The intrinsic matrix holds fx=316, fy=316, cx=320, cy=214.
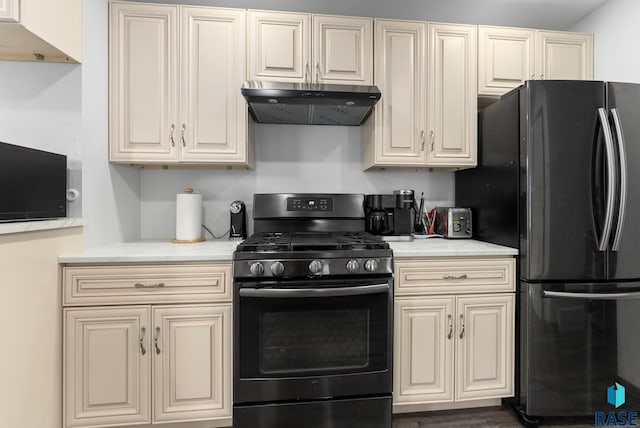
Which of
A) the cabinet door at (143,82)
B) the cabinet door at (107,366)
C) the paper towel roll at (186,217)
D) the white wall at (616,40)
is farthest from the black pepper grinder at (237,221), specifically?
the white wall at (616,40)

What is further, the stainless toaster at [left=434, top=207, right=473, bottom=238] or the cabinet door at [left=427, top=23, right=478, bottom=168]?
the stainless toaster at [left=434, top=207, right=473, bottom=238]

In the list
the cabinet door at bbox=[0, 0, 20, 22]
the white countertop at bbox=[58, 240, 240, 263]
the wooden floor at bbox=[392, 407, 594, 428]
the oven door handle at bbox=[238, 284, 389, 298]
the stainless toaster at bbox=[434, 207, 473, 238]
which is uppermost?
the cabinet door at bbox=[0, 0, 20, 22]

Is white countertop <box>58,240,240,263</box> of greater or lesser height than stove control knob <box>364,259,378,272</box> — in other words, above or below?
above

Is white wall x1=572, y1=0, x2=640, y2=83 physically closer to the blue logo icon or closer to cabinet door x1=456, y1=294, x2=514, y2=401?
cabinet door x1=456, y1=294, x2=514, y2=401

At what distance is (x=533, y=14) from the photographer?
223 cm

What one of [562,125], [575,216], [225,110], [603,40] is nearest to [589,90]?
[562,125]

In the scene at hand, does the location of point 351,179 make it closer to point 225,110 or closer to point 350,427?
point 225,110

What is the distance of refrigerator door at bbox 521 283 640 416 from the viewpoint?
5.34 feet

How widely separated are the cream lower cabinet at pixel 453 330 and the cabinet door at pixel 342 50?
1.16 meters

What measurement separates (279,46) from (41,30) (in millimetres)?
1101

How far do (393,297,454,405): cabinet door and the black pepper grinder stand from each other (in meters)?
1.08

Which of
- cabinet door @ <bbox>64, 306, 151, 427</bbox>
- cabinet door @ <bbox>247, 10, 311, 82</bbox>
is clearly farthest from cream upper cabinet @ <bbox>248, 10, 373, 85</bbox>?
cabinet door @ <bbox>64, 306, 151, 427</bbox>

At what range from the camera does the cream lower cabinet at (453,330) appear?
1.68 metres

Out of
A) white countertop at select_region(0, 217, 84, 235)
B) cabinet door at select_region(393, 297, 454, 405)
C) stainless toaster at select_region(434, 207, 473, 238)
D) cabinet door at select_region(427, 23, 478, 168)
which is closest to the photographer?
white countertop at select_region(0, 217, 84, 235)
